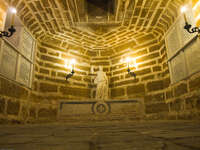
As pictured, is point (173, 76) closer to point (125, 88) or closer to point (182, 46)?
point (182, 46)

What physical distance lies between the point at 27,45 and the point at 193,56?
4398mm

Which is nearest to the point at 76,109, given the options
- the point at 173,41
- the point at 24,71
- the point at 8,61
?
the point at 24,71

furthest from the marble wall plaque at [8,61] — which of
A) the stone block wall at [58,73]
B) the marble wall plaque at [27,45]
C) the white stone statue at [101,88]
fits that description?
the white stone statue at [101,88]

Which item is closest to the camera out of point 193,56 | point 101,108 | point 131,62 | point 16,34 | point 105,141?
point 105,141

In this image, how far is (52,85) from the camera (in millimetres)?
5363

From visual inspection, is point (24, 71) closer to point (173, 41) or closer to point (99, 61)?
point (99, 61)

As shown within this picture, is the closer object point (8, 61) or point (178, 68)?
point (8, 61)

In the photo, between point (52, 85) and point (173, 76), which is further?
point (52, 85)

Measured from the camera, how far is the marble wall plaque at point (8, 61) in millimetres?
3430

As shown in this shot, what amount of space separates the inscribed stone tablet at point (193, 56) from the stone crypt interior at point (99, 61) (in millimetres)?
21

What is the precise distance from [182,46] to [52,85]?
414cm

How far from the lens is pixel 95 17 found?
4.54 metres

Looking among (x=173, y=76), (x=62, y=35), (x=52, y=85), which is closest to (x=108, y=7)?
(x=62, y=35)

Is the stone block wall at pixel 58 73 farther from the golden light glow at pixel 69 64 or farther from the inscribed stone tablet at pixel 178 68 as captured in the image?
the inscribed stone tablet at pixel 178 68
